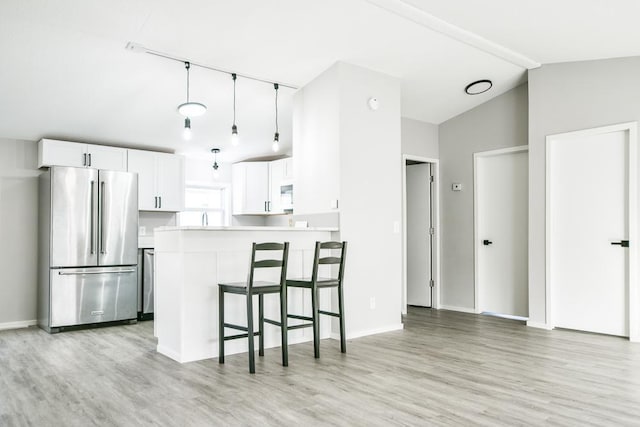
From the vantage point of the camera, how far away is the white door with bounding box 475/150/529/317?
5.69 m

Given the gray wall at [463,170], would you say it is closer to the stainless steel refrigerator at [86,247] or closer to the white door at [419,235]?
the white door at [419,235]

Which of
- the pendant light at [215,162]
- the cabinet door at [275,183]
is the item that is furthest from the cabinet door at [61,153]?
the cabinet door at [275,183]

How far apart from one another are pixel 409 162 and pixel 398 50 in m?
2.26

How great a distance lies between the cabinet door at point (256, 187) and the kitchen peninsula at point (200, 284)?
3.08 meters

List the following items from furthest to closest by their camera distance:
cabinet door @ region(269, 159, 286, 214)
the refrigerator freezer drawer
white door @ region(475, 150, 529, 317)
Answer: cabinet door @ region(269, 159, 286, 214), white door @ region(475, 150, 529, 317), the refrigerator freezer drawer

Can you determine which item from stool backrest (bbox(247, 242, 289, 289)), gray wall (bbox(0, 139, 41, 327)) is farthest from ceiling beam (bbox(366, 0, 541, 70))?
gray wall (bbox(0, 139, 41, 327))

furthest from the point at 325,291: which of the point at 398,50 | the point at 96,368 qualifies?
the point at 398,50

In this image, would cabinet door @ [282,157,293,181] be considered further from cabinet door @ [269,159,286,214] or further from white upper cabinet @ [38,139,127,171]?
white upper cabinet @ [38,139,127,171]

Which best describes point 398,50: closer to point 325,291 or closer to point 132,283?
point 325,291

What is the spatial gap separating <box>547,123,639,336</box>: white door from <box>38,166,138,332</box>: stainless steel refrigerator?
4861mm

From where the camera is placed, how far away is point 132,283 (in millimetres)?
5688

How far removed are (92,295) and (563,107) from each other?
5620mm

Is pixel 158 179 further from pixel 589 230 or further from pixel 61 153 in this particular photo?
pixel 589 230

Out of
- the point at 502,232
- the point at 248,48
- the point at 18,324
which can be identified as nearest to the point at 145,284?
the point at 18,324
